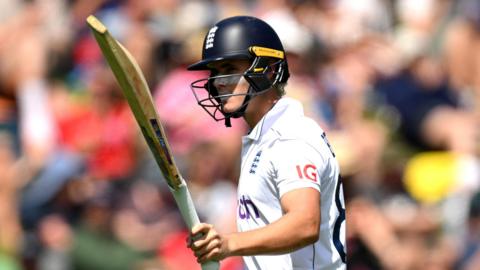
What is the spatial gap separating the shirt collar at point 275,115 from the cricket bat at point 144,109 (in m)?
0.48

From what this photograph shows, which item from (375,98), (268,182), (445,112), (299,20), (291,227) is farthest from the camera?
(299,20)

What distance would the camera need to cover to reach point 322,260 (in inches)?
216

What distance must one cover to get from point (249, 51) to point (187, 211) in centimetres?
84

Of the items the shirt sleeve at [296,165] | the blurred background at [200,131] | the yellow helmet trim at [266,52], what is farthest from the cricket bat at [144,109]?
the blurred background at [200,131]

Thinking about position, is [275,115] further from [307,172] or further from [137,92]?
[137,92]

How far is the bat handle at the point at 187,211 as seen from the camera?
5.23 m

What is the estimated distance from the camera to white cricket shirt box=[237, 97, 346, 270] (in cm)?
529

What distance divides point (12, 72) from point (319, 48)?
3222 millimetres

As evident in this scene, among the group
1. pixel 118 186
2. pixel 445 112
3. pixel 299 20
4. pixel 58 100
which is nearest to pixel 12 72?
pixel 58 100

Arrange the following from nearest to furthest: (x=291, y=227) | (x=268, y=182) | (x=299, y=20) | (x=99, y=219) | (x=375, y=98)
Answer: (x=291, y=227) → (x=268, y=182) → (x=99, y=219) → (x=375, y=98) → (x=299, y=20)

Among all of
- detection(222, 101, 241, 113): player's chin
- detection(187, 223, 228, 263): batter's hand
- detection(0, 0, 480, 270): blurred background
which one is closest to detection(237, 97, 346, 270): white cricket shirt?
detection(222, 101, 241, 113): player's chin

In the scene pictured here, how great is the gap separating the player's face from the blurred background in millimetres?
4031

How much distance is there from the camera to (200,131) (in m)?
10.8

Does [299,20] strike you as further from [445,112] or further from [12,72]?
[12,72]
